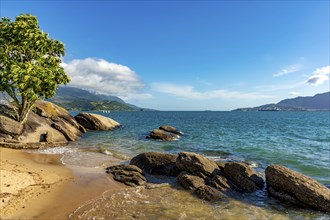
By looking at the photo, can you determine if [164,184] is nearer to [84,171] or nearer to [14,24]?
[84,171]

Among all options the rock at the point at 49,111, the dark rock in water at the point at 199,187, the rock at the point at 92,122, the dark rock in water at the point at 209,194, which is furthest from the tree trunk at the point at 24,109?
the dark rock in water at the point at 209,194

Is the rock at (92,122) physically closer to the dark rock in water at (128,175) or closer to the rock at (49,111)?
the rock at (49,111)

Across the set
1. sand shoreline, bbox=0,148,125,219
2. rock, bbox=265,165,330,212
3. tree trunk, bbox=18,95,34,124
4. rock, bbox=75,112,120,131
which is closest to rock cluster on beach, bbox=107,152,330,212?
rock, bbox=265,165,330,212

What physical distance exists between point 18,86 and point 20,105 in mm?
5073

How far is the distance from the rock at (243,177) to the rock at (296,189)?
970 millimetres

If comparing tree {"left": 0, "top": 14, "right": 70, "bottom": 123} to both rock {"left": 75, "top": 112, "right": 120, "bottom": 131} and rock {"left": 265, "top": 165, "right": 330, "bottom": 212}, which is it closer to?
rock {"left": 75, "top": 112, "right": 120, "bottom": 131}

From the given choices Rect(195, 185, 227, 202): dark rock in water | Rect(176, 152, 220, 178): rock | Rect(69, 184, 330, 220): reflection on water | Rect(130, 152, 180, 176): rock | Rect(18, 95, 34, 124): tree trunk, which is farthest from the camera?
Rect(18, 95, 34, 124): tree trunk

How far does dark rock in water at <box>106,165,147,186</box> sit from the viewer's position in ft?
53.6

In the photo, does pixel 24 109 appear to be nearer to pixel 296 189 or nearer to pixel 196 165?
pixel 196 165

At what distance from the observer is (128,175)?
56.3ft

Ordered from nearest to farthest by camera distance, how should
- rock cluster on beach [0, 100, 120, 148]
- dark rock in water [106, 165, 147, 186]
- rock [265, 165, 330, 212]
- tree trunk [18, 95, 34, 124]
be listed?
1. rock [265, 165, 330, 212]
2. dark rock in water [106, 165, 147, 186]
3. rock cluster on beach [0, 100, 120, 148]
4. tree trunk [18, 95, 34, 124]

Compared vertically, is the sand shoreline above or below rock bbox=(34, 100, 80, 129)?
below

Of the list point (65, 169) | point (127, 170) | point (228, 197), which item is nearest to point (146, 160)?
point (127, 170)

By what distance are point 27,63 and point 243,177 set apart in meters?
27.5
